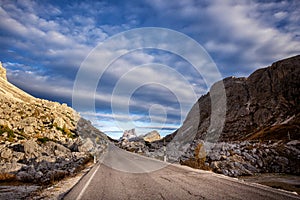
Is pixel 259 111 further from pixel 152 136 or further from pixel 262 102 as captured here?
pixel 152 136

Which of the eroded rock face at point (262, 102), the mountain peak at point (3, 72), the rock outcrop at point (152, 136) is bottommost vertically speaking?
the rock outcrop at point (152, 136)

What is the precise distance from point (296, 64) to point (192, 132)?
5316cm

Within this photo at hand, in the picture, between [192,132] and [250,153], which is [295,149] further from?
[192,132]

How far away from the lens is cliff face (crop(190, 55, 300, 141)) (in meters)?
74.0

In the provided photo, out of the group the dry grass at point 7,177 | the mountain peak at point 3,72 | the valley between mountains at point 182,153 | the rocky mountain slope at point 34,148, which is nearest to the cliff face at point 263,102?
the valley between mountains at point 182,153

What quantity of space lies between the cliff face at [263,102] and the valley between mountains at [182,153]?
329 millimetres

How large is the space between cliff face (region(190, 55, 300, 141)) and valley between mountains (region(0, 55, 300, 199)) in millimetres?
329

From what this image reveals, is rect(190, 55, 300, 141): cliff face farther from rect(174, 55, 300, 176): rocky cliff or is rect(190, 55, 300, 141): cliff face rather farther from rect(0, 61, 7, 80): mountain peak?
rect(0, 61, 7, 80): mountain peak

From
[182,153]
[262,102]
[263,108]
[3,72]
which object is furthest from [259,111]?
[3,72]

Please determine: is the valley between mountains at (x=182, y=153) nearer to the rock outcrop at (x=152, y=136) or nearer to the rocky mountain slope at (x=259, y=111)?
the rocky mountain slope at (x=259, y=111)

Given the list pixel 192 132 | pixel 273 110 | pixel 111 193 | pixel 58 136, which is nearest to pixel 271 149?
pixel 111 193

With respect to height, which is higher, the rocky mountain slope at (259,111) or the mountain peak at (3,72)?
the mountain peak at (3,72)

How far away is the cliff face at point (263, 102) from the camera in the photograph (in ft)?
243

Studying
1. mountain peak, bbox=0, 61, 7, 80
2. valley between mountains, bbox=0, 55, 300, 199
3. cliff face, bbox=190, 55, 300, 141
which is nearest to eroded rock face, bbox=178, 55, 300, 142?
cliff face, bbox=190, 55, 300, 141
